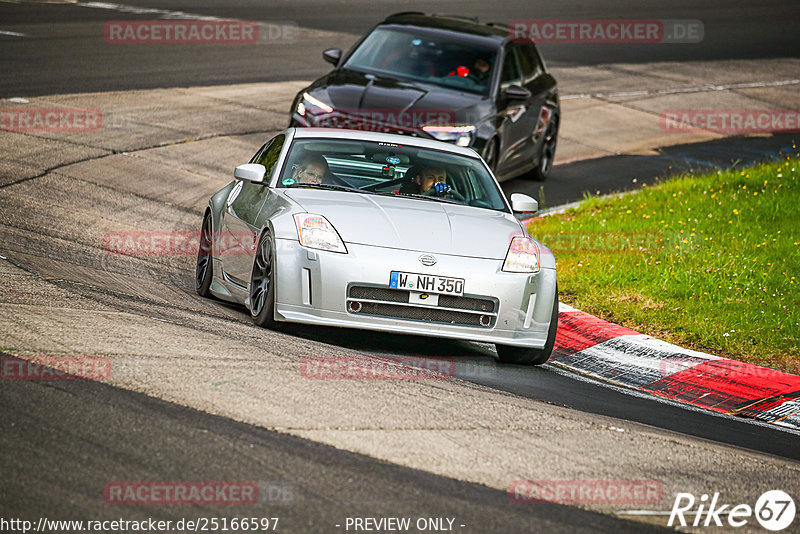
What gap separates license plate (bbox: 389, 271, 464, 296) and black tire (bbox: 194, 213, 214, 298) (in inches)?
79.0

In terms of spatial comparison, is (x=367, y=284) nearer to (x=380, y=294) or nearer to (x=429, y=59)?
(x=380, y=294)

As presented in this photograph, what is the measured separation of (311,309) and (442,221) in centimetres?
120

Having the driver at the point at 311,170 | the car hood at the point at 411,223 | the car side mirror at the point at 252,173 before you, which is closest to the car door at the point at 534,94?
the driver at the point at 311,170

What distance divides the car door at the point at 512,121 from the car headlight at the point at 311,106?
216 centimetres

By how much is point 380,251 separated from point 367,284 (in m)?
0.24

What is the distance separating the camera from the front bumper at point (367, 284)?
7.19 metres

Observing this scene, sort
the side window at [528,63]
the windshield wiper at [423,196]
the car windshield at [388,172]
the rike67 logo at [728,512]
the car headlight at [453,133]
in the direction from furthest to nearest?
the side window at [528,63], the car headlight at [453,133], the car windshield at [388,172], the windshield wiper at [423,196], the rike67 logo at [728,512]

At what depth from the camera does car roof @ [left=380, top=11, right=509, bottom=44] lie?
14.4 meters

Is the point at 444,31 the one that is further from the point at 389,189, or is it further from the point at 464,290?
the point at 464,290
